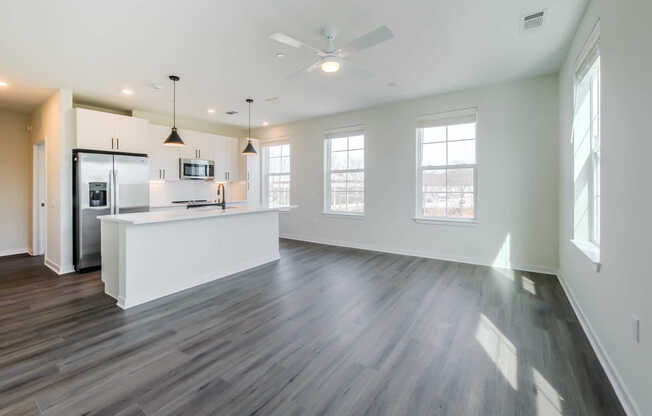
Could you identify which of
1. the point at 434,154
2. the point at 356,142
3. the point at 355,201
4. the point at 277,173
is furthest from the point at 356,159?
the point at 277,173

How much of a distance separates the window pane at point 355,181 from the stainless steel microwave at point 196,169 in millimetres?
3099

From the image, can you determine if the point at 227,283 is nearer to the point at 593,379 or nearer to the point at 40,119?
the point at 593,379

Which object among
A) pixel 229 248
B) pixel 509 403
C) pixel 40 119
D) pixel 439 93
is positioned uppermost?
pixel 439 93

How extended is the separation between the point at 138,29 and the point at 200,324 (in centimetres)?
289

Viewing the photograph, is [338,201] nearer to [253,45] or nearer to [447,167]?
[447,167]

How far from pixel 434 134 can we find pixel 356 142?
160 cm

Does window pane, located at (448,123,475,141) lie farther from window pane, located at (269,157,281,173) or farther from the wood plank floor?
window pane, located at (269,157,281,173)

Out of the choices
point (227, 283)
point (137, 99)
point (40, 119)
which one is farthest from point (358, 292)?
point (40, 119)

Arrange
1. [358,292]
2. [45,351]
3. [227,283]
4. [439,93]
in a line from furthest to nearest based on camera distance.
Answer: [439,93], [227,283], [358,292], [45,351]

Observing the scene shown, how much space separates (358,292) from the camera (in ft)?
11.4

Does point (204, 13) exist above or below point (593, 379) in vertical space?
above

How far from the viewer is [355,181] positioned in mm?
6086

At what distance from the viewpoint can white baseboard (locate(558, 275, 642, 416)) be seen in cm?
159

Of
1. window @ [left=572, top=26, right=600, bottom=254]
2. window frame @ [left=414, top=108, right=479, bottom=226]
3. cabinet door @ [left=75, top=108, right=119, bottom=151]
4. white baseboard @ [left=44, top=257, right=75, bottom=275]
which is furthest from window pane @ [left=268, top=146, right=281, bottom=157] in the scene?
window @ [left=572, top=26, right=600, bottom=254]
